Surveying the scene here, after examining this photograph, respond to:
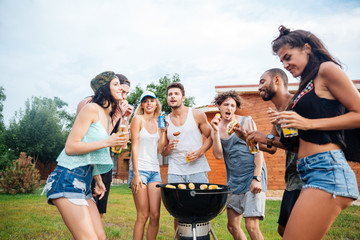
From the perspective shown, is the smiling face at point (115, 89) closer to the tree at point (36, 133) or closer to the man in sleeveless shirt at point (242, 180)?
the man in sleeveless shirt at point (242, 180)

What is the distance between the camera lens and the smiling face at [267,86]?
3.08 meters

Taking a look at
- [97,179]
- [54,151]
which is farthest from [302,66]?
[54,151]

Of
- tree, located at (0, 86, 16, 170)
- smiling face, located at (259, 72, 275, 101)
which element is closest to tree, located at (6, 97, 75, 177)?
tree, located at (0, 86, 16, 170)

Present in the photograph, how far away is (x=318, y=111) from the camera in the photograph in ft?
5.79

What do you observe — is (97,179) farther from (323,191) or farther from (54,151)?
(54,151)

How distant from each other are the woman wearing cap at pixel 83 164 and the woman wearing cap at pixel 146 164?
93 centimetres

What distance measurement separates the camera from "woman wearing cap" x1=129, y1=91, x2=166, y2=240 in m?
3.38

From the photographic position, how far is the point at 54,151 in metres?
26.4

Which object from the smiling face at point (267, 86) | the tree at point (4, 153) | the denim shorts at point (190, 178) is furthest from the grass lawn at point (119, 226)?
the tree at point (4, 153)

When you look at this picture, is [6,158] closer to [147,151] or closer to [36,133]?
[36,133]

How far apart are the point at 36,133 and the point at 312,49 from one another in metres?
28.4

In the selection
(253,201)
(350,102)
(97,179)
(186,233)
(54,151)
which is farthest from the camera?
(54,151)

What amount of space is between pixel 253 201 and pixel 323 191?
175 centimetres

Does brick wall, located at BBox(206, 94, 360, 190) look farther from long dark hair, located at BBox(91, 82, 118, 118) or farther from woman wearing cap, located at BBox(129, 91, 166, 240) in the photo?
long dark hair, located at BBox(91, 82, 118, 118)
